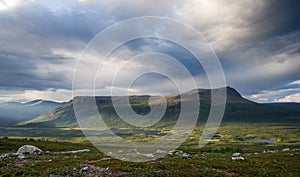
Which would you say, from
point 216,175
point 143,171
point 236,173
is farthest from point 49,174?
point 236,173

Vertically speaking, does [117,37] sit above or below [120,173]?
above

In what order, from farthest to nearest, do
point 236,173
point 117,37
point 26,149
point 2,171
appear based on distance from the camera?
point 26,149 < point 117,37 < point 236,173 < point 2,171

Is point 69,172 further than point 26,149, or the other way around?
point 26,149

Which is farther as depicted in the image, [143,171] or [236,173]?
[236,173]

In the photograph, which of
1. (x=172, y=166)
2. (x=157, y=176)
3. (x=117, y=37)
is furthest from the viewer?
(x=117, y=37)

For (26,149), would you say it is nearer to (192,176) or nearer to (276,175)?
(192,176)

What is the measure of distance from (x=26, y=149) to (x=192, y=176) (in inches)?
1445

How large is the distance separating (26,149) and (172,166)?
32.4 metres

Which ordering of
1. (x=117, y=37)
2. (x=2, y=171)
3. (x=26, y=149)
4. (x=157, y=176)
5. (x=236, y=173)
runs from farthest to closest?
(x=26, y=149), (x=117, y=37), (x=236, y=173), (x=2, y=171), (x=157, y=176)

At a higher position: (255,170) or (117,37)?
(117,37)

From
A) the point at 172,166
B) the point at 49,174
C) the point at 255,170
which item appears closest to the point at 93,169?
the point at 49,174

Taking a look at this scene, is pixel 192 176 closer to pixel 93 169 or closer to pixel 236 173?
pixel 236 173

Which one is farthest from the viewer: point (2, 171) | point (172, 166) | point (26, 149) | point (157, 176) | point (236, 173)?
point (26, 149)

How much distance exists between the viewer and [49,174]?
82.7 feet
